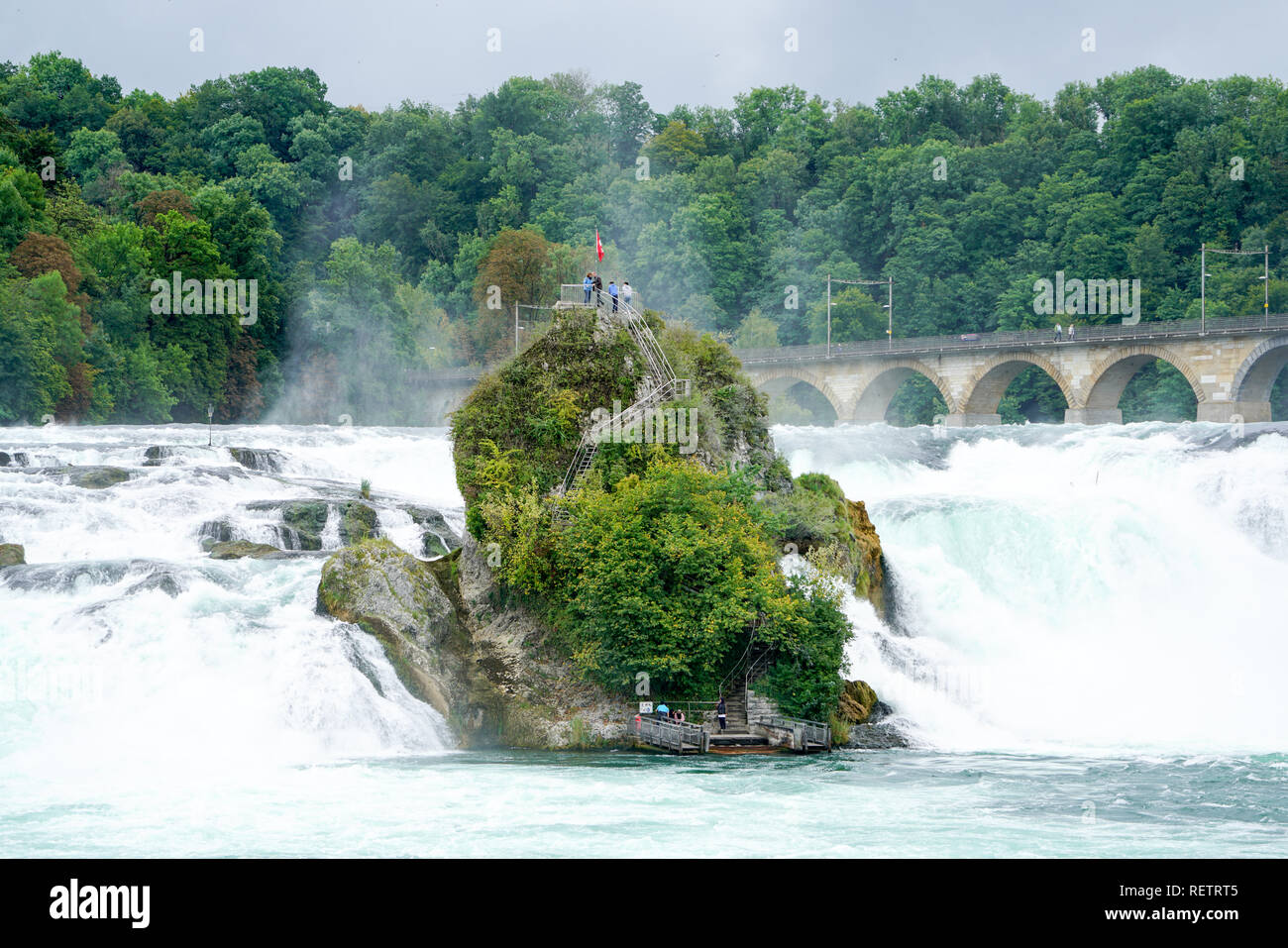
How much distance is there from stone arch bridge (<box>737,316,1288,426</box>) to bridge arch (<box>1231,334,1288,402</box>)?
0.15 feet

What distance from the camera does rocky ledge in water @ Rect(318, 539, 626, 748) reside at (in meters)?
31.1

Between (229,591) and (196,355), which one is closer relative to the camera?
(229,591)

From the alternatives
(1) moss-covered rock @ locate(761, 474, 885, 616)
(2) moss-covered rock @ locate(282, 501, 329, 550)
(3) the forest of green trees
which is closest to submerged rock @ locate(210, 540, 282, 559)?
(2) moss-covered rock @ locate(282, 501, 329, 550)

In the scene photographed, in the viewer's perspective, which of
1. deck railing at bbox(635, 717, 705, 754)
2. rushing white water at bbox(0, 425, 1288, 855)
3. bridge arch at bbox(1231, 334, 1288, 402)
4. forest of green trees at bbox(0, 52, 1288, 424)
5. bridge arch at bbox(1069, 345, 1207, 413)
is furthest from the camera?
forest of green trees at bbox(0, 52, 1288, 424)

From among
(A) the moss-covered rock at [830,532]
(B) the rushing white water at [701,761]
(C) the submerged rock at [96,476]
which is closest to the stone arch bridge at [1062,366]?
(B) the rushing white water at [701,761]

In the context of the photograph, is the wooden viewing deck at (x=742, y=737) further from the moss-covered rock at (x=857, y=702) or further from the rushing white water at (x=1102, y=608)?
the rushing white water at (x=1102, y=608)

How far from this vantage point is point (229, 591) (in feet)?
108

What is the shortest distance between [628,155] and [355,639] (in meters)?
106

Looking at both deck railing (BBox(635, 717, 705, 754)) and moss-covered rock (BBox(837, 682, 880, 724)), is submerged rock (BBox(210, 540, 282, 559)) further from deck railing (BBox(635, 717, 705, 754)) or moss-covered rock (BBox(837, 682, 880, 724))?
moss-covered rock (BBox(837, 682, 880, 724))

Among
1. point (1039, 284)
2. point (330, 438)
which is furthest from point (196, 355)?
point (1039, 284)

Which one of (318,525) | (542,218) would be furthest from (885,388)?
(318,525)

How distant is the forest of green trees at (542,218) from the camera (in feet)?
265

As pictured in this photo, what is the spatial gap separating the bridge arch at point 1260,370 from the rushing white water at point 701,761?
71.3 feet

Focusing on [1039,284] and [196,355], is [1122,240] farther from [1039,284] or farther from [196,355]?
[196,355]
